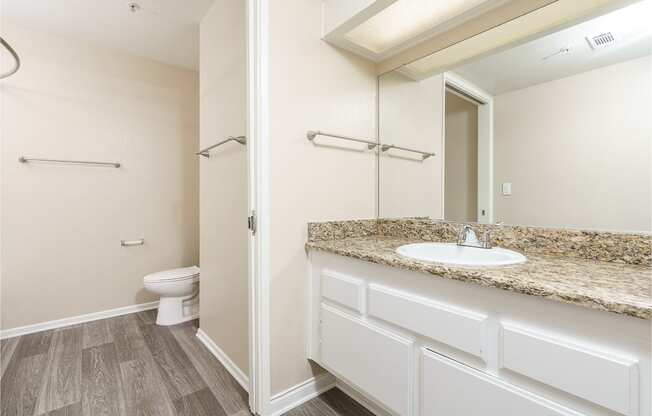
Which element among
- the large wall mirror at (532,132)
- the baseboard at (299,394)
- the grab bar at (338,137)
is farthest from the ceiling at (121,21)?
the baseboard at (299,394)

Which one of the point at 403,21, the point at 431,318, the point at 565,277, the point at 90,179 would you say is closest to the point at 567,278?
the point at 565,277

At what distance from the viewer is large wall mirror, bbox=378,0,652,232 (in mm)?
992

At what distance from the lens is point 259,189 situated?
1.27 metres

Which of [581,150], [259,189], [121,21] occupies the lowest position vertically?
[259,189]

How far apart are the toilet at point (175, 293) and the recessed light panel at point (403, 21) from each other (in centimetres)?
206

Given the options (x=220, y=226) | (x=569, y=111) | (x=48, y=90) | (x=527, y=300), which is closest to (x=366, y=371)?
(x=527, y=300)

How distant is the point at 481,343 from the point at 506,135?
0.95m

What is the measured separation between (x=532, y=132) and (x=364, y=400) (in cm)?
144

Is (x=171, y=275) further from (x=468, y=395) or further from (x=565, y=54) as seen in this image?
(x=565, y=54)

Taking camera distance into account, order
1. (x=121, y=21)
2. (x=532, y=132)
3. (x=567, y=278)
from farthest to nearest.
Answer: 1. (x=121, y=21)
2. (x=532, y=132)
3. (x=567, y=278)

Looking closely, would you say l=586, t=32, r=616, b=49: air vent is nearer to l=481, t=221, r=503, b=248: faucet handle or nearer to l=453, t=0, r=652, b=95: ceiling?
l=453, t=0, r=652, b=95: ceiling

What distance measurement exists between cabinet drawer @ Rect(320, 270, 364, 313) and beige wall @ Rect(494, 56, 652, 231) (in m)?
0.73

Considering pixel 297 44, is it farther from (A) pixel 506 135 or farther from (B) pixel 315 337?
(B) pixel 315 337

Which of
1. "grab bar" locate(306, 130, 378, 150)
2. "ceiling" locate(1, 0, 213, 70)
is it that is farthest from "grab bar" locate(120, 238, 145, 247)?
"grab bar" locate(306, 130, 378, 150)
